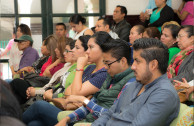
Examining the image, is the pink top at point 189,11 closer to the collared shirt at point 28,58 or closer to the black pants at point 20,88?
the collared shirt at point 28,58

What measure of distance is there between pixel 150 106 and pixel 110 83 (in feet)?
2.17

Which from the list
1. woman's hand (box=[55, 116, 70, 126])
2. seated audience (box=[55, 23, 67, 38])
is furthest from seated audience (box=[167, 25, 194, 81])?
seated audience (box=[55, 23, 67, 38])

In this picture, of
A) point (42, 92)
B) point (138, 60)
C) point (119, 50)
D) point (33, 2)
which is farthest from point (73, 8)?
point (138, 60)

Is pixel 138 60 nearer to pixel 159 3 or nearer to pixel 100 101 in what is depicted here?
pixel 100 101

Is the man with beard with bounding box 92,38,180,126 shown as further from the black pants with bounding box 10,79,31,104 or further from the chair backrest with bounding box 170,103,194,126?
the black pants with bounding box 10,79,31,104

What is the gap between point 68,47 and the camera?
10.0ft

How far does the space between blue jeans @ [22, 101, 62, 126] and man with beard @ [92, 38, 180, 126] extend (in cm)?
59

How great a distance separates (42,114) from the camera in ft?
7.43

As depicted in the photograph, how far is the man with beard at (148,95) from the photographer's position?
146 cm

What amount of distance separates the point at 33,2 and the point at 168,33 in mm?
3061

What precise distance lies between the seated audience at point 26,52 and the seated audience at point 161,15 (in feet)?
5.79

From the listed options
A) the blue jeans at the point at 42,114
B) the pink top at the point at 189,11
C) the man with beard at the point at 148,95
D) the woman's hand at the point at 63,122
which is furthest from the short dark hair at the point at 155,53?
the pink top at the point at 189,11

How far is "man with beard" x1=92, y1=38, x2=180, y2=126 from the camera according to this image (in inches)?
57.3

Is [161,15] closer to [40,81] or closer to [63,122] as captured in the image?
[40,81]
